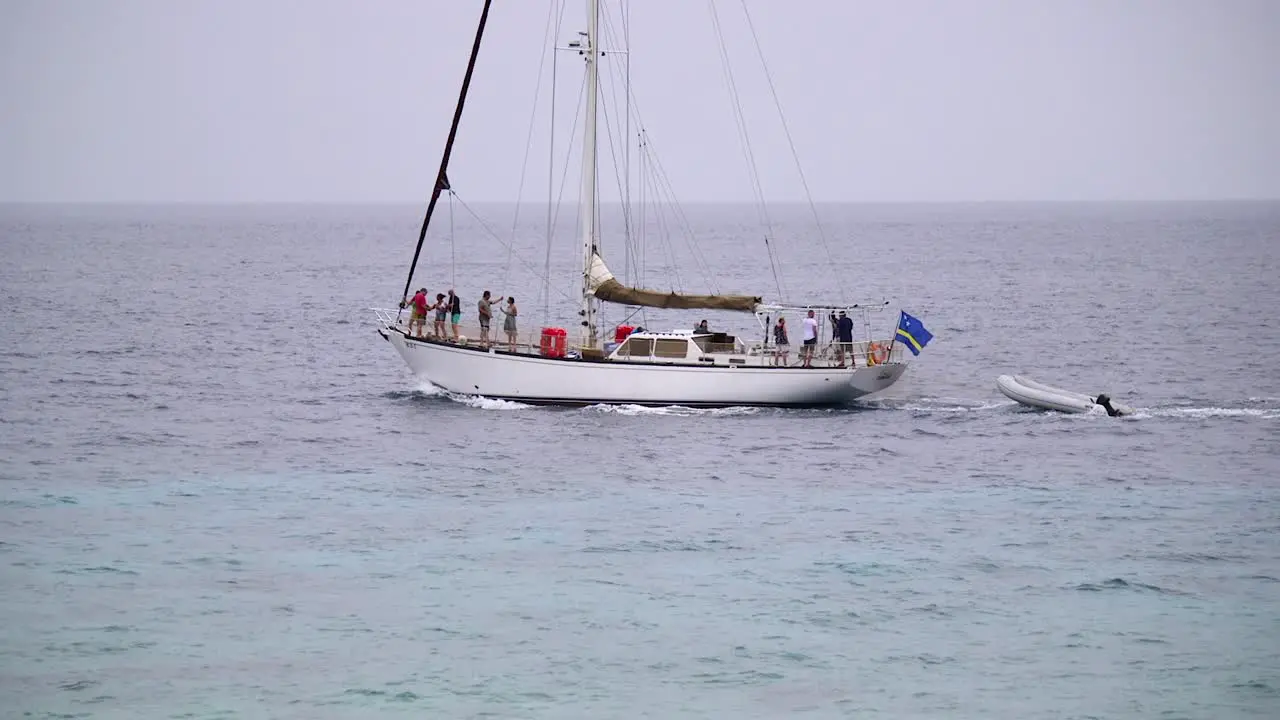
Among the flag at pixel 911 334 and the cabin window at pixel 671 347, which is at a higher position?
the flag at pixel 911 334

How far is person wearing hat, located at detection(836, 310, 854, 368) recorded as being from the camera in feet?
168

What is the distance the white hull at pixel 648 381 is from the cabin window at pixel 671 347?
1.38 feet

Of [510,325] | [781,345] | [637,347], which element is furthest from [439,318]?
[781,345]

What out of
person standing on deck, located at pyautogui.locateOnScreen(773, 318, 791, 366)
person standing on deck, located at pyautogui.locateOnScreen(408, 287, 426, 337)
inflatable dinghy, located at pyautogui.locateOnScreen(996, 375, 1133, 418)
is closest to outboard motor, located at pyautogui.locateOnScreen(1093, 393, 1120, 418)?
inflatable dinghy, located at pyautogui.locateOnScreen(996, 375, 1133, 418)

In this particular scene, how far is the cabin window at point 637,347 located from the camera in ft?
166

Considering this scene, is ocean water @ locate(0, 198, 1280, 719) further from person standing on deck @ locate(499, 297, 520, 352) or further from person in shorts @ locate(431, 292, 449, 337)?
person in shorts @ locate(431, 292, 449, 337)

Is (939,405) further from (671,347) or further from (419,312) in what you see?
(419,312)

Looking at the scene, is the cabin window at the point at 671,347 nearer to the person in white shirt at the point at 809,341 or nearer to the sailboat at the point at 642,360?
the sailboat at the point at 642,360

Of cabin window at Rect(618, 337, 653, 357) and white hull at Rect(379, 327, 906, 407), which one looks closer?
cabin window at Rect(618, 337, 653, 357)

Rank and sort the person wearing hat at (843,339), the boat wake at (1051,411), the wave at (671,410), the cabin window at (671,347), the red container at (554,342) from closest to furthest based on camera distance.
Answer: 1. the cabin window at (671,347)
2. the wave at (671,410)
3. the red container at (554,342)
4. the person wearing hat at (843,339)
5. the boat wake at (1051,411)

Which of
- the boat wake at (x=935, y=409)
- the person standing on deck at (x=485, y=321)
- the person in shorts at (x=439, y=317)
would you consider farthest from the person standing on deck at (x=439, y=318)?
the boat wake at (x=935, y=409)

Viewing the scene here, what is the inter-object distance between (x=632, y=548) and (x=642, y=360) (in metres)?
15.0

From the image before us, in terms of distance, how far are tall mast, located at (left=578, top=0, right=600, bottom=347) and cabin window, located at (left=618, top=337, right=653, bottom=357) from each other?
131 cm

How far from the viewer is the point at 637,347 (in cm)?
5062
